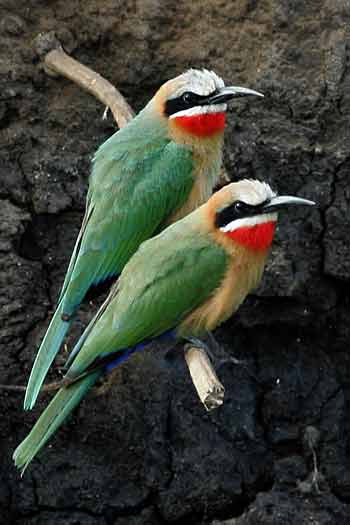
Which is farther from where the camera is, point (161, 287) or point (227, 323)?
point (227, 323)

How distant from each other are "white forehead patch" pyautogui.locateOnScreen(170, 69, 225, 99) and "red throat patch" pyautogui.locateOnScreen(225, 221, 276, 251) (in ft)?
2.33

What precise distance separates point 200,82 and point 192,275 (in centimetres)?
81

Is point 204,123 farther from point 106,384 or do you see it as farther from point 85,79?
point 106,384

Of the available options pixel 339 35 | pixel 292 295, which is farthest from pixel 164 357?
pixel 339 35

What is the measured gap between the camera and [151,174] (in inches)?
187

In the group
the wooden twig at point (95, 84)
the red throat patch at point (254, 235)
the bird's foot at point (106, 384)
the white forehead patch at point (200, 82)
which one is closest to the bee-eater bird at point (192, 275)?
the red throat patch at point (254, 235)

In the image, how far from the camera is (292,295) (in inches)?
191

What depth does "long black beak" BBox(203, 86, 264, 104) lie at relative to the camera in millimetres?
4608

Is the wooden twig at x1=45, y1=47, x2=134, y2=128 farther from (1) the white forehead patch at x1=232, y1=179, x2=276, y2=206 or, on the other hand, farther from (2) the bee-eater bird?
(1) the white forehead patch at x1=232, y1=179, x2=276, y2=206

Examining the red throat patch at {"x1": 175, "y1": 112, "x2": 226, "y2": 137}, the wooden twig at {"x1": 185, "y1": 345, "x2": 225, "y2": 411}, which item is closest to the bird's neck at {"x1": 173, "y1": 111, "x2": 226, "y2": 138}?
the red throat patch at {"x1": 175, "y1": 112, "x2": 226, "y2": 137}

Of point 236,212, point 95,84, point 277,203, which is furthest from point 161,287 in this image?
point 95,84

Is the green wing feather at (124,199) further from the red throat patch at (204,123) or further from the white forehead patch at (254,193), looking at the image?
the white forehead patch at (254,193)

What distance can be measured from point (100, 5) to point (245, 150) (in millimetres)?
841

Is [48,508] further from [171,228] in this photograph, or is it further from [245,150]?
[245,150]
